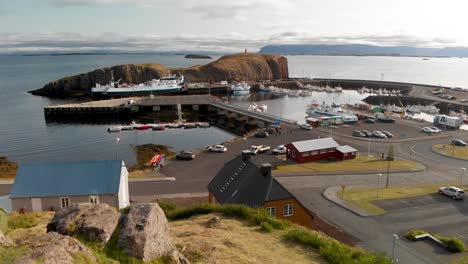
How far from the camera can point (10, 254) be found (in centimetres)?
715

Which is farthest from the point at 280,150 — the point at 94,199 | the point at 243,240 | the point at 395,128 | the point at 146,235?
the point at 146,235

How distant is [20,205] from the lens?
22875 millimetres

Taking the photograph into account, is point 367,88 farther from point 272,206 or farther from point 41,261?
point 41,261

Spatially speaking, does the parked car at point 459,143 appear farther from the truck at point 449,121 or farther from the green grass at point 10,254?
the green grass at point 10,254

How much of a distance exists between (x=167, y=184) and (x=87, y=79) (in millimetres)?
107715

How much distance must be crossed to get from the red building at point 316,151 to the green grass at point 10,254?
32.7 meters

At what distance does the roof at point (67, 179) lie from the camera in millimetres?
22906

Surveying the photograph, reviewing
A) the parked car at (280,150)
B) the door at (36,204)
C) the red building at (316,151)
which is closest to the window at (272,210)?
the door at (36,204)

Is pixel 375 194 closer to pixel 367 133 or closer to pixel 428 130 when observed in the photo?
pixel 367 133

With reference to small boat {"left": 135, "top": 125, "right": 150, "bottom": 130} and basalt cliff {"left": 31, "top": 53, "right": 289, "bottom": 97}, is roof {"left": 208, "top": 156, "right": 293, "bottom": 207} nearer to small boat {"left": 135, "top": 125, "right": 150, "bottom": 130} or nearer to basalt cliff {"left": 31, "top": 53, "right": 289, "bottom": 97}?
small boat {"left": 135, "top": 125, "right": 150, "bottom": 130}

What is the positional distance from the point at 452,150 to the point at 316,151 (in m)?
17.9

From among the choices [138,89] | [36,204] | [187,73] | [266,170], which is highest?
[187,73]

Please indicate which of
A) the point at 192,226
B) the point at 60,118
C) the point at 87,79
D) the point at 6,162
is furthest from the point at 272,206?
the point at 87,79

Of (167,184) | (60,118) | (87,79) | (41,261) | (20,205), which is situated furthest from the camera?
(87,79)
